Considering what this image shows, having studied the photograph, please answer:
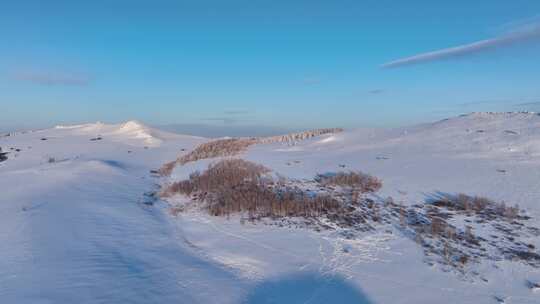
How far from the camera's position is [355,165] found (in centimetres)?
1366

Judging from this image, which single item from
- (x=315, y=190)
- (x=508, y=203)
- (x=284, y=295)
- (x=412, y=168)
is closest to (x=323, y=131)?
(x=412, y=168)

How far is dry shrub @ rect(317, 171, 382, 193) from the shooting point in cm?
1039

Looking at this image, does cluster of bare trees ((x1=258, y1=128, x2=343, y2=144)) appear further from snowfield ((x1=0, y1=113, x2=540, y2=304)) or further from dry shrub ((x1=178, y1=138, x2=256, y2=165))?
snowfield ((x1=0, y1=113, x2=540, y2=304))

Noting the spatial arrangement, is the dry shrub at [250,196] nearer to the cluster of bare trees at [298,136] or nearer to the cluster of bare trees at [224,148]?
the cluster of bare trees at [224,148]

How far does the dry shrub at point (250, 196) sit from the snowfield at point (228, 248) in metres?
0.55

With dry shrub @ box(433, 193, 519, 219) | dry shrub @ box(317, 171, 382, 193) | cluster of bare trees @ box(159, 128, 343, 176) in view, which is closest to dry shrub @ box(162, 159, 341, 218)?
dry shrub @ box(317, 171, 382, 193)

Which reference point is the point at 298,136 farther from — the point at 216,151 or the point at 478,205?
the point at 478,205

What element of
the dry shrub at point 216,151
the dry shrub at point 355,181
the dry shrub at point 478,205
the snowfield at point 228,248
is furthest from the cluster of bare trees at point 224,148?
the dry shrub at point 478,205

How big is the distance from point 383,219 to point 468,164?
5878 mm

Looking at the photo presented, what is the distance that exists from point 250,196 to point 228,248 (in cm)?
272

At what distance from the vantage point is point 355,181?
35.8ft

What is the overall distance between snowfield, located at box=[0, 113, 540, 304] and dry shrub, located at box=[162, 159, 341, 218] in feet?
1.81

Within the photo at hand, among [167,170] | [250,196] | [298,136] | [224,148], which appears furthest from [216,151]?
[250,196]

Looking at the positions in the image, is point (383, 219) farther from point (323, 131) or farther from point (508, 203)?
point (323, 131)
